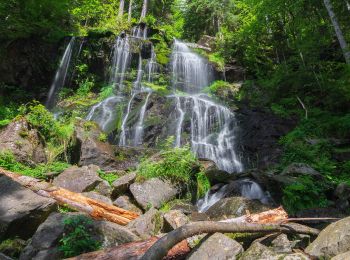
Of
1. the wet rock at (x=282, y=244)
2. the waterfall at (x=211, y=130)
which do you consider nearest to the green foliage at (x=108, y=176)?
the waterfall at (x=211, y=130)

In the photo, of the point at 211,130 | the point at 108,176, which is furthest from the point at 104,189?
the point at 211,130

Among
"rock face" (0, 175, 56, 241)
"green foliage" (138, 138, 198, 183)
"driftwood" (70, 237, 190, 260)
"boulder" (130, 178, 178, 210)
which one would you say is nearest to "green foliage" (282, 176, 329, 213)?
"green foliage" (138, 138, 198, 183)

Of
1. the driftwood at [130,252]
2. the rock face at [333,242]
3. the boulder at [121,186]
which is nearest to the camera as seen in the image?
the rock face at [333,242]

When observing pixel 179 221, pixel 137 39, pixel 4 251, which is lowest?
pixel 4 251

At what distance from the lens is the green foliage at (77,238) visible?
5.11m

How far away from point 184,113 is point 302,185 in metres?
7.93

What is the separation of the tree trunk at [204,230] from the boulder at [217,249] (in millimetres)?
112

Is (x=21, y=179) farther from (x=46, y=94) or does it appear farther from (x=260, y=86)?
(x=260, y=86)

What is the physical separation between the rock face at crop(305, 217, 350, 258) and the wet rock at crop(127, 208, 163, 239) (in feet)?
8.88

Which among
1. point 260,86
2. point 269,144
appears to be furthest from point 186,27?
point 269,144

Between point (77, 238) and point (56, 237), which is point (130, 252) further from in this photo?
point (56, 237)

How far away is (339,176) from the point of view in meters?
10.2

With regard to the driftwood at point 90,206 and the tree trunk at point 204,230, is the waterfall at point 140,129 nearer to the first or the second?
the driftwood at point 90,206

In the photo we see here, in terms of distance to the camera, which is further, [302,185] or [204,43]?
[204,43]
